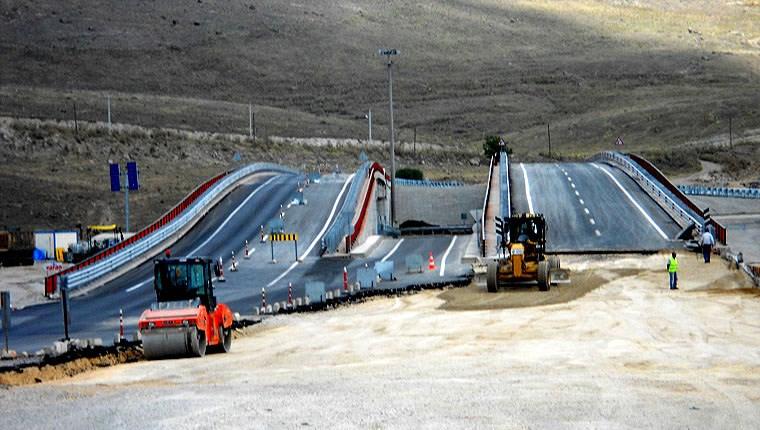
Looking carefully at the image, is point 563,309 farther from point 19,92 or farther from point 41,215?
point 19,92

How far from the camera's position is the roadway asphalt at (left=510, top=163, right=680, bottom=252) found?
61656 mm

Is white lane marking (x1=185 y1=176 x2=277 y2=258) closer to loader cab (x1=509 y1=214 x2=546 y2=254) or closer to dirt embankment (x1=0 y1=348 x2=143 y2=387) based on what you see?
loader cab (x1=509 y1=214 x2=546 y2=254)

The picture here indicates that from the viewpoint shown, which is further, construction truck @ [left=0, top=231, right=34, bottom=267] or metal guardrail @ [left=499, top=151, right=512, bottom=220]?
metal guardrail @ [left=499, top=151, right=512, bottom=220]

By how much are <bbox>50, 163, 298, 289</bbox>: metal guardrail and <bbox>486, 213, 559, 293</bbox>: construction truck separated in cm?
1870

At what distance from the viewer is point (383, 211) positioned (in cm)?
8738

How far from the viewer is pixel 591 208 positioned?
73.2 m

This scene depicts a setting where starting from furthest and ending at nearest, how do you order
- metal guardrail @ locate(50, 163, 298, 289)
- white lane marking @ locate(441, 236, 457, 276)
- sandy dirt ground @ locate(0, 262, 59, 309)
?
white lane marking @ locate(441, 236, 457, 276) → metal guardrail @ locate(50, 163, 298, 289) → sandy dirt ground @ locate(0, 262, 59, 309)

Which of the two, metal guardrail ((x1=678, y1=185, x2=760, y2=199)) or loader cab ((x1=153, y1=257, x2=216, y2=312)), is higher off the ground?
metal guardrail ((x1=678, y1=185, x2=760, y2=199))

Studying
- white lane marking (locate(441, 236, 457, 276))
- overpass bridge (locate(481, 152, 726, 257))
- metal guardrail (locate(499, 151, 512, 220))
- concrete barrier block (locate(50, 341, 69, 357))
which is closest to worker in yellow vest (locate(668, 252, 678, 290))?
overpass bridge (locate(481, 152, 726, 257))

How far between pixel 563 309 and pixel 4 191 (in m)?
59.7

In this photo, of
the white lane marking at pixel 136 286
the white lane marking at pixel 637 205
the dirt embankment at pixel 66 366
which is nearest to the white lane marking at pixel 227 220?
the white lane marking at pixel 136 286

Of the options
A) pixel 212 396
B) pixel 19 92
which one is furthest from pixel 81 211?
pixel 19 92

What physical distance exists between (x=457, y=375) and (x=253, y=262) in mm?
39937

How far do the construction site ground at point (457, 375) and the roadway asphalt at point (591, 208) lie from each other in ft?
68.0
